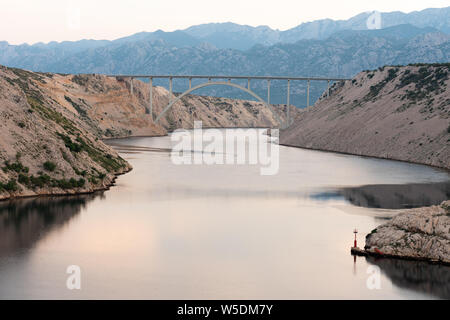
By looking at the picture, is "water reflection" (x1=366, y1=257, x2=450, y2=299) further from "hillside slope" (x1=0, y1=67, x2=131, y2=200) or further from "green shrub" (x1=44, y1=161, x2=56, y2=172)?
"green shrub" (x1=44, y1=161, x2=56, y2=172)

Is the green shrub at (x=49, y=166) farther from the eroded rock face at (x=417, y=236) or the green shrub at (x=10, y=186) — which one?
the eroded rock face at (x=417, y=236)

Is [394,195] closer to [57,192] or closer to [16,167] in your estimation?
[57,192]

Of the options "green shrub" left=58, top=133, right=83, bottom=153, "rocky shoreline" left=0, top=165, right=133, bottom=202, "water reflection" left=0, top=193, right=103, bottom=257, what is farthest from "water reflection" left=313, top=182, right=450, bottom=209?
"green shrub" left=58, top=133, right=83, bottom=153

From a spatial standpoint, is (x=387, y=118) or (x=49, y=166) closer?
(x=49, y=166)

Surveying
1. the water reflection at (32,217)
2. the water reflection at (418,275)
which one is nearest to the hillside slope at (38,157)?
the water reflection at (32,217)

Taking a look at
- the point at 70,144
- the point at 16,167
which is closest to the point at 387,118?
the point at 70,144
